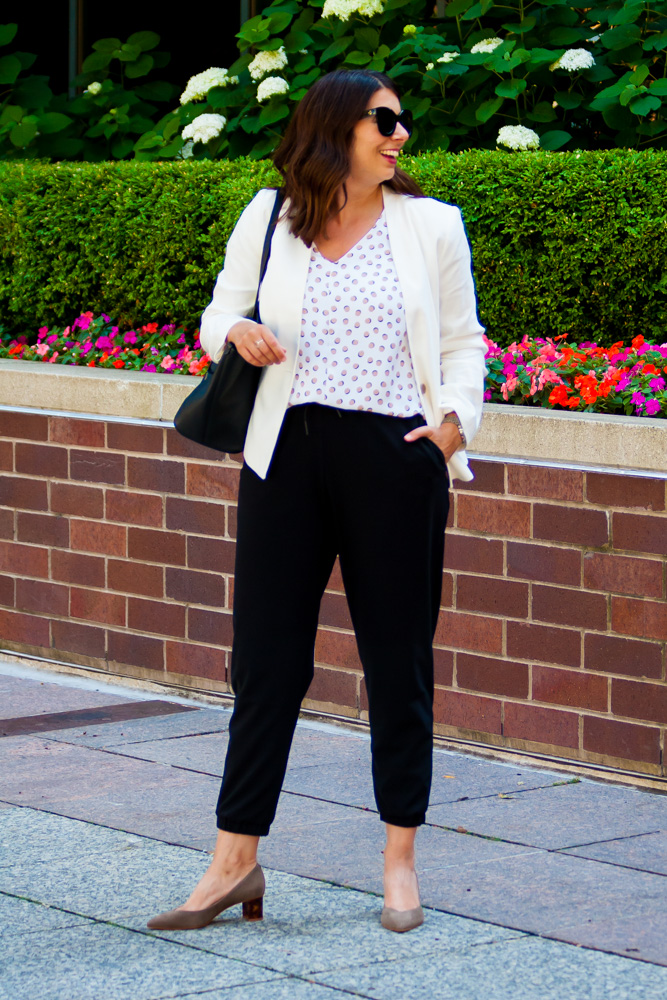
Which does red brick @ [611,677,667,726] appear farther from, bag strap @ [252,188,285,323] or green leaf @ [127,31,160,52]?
green leaf @ [127,31,160,52]

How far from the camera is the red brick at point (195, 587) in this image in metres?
5.82

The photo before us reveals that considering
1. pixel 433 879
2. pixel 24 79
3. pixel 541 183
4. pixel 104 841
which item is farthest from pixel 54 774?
pixel 24 79

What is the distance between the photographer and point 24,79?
29.6ft

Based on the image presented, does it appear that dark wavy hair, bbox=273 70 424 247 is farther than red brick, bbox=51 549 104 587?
No

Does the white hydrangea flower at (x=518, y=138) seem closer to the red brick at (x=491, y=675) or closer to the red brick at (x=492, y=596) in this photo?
the red brick at (x=492, y=596)

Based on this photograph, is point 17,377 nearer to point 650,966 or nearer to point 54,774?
point 54,774

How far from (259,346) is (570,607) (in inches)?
76.6

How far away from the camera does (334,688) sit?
5500 millimetres

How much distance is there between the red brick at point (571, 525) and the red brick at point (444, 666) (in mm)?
562

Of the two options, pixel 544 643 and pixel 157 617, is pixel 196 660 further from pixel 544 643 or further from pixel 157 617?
pixel 544 643

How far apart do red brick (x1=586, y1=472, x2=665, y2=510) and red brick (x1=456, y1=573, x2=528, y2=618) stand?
0.41 meters

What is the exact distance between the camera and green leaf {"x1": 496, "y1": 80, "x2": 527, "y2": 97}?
22.0 ft

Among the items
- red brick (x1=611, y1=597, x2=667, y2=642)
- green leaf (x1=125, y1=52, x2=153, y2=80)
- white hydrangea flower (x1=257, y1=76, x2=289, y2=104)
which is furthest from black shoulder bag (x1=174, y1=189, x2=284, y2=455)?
green leaf (x1=125, y1=52, x2=153, y2=80)

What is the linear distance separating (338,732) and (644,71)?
3.17m
